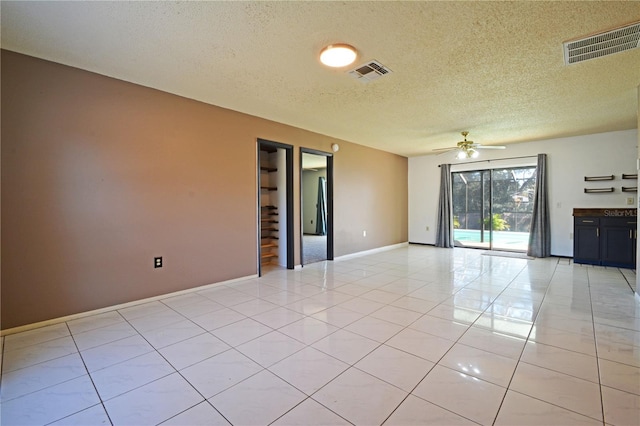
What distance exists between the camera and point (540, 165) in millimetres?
6098

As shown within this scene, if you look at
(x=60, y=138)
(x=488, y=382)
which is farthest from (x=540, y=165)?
(x=60, y=138)

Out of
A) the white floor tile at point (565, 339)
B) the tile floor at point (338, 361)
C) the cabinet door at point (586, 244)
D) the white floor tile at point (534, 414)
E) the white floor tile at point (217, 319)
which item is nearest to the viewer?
the white floor tile at point (534, 414)

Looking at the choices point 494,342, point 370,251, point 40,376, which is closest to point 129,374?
point 40,376

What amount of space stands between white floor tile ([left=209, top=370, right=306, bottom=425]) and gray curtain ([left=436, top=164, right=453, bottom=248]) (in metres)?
6.70

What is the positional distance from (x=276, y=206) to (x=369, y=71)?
10.4ft

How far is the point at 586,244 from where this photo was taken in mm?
5254

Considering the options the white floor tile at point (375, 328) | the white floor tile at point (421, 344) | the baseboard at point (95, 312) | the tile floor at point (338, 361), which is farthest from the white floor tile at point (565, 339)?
the baseboard at point (95, 312)

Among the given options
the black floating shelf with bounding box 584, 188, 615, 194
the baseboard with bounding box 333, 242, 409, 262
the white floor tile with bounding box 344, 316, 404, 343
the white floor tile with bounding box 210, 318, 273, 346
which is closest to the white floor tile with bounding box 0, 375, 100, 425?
the white floor tile with bounding box 210, 318, 273, 346

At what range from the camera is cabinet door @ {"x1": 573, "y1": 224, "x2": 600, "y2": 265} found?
5.16m

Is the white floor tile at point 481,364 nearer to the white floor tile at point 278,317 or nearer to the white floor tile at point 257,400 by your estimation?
the white floor tile at point 257,400

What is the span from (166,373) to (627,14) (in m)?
4.13

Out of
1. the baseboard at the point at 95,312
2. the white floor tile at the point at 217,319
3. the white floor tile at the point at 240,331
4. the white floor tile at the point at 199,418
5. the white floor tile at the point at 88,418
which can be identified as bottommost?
the white floor tile at the point at 88,418

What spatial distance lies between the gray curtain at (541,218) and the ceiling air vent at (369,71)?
5143mm

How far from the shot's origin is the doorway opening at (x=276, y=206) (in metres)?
5.00
